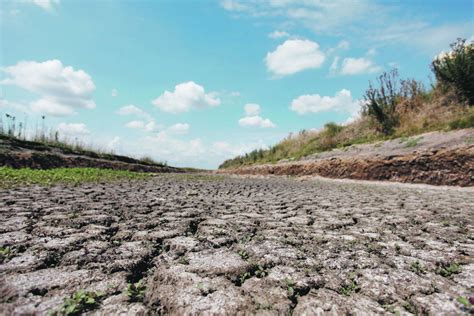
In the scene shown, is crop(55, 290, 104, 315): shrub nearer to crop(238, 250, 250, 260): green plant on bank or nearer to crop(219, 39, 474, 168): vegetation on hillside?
crop(238, 250, 250, 260): green plant on bank

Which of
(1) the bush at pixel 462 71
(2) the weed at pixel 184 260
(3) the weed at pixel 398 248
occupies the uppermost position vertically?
(1) the bush at pixel 462 71

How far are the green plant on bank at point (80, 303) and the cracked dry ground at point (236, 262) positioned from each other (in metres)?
0.03

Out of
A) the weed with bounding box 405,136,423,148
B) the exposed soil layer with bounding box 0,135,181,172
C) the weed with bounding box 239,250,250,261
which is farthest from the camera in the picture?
the exposed soil layer with bounding box 0,135,181,172

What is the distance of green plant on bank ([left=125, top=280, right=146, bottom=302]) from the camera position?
135cm

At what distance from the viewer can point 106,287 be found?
1.42 m

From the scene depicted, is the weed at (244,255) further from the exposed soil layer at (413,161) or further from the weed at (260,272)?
the exposed soil layer at (413,161)

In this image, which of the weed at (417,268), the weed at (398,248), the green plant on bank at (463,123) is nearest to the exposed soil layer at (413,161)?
the green plant on bank at (463,123)

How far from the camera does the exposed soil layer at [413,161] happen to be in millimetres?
6750

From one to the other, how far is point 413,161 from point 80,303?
27.0 feet

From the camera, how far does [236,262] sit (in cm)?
175

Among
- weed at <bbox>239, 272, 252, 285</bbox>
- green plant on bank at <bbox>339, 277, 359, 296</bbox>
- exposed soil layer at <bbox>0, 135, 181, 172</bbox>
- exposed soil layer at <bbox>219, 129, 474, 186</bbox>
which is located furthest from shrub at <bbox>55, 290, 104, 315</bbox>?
exposed soil layer at <bbox>0, 135, 181, 172</bbox>

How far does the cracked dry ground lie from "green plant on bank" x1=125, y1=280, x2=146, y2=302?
23mm

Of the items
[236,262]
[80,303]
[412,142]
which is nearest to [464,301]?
[236,262]

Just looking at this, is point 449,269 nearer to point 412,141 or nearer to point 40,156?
point 412,141
